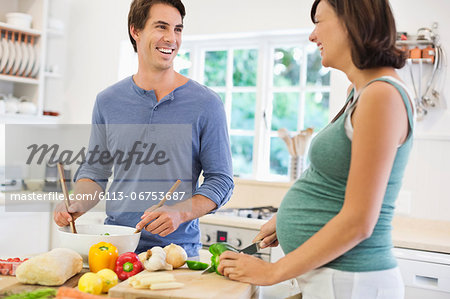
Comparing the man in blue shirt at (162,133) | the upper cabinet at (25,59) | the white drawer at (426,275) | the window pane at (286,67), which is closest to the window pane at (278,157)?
the window pane at (286,67)

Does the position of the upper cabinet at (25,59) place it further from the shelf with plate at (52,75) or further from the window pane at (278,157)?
the window pane at (278,157)

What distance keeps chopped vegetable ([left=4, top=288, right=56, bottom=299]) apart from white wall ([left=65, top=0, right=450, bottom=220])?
7.43ft

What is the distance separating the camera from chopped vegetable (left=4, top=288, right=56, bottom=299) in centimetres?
98

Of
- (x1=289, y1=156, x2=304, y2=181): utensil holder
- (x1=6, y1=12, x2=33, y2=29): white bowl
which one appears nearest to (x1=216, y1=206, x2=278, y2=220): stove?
(x1=289, y1=156, x2=304, y2=181): utensil holder

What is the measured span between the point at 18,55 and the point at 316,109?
219cm

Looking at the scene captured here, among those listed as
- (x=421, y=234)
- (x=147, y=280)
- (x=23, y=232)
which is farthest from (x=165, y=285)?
(x=23, y=232)

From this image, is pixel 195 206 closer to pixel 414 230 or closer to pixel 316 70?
pixel 414 230

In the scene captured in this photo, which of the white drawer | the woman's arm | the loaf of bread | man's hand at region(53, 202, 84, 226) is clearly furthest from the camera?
the white drawer

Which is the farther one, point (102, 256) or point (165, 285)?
point (102, 256)

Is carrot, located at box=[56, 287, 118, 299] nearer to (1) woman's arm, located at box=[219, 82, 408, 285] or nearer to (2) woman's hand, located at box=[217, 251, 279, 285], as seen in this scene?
(2) woman's hand, located at box=[217, 251, 279, 285]

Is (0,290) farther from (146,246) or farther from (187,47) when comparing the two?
(187,47)

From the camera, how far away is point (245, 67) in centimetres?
363

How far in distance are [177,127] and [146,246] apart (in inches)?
15.0

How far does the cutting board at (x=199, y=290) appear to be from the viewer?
3.27 feet
